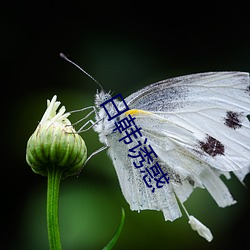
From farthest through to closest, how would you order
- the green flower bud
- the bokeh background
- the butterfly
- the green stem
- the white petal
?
the bokeh background, the butterfly, the white petal, the green flower bud, the green stem


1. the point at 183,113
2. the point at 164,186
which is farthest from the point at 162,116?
the point at 164,186

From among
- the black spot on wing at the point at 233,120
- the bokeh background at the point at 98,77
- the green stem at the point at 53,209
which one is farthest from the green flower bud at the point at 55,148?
the bokeh background at the point at 98,77

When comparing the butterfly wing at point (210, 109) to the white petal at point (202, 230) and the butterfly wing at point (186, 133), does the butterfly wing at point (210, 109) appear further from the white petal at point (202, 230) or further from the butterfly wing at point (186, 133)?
the white petal at point (202, 230)

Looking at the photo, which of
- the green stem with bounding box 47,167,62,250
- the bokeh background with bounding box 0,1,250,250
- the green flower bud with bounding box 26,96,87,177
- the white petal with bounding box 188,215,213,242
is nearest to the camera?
the green stem with bounding box 47,167,62,250

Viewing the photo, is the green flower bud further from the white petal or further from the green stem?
the white petal

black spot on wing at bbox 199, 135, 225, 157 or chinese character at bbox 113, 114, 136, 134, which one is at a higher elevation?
chinese character at bbox 113, 114, 136, 134

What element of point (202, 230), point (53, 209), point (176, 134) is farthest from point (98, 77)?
point (53, 209)

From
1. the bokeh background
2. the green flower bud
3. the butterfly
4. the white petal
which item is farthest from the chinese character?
the bokeh background

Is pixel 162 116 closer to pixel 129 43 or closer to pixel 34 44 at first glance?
pixel 129 43
